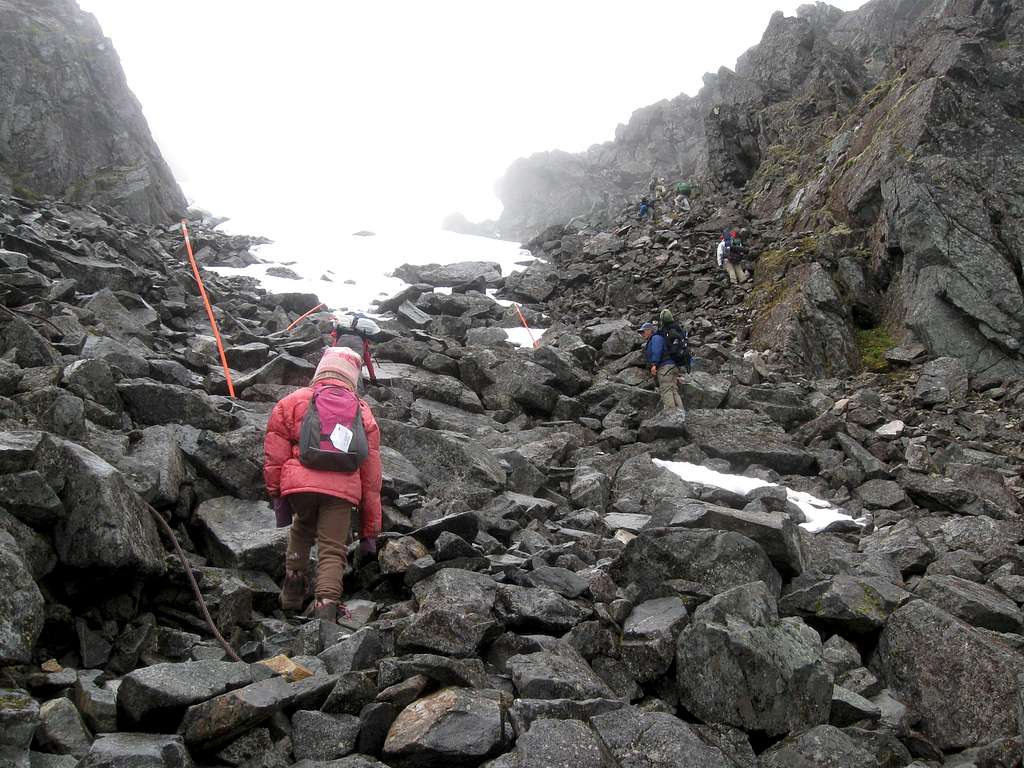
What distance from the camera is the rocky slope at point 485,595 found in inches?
171

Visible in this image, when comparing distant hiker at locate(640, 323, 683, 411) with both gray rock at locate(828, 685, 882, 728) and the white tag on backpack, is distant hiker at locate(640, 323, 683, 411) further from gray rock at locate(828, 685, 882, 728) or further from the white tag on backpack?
gray rock at locate(828, 685, 882, 728)

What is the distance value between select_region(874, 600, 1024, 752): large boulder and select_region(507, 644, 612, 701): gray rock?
287cm

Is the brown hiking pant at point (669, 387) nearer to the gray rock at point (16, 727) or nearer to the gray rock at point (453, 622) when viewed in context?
the gray rock at point (453, 622)

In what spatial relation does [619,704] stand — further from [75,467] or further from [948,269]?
[948,269]

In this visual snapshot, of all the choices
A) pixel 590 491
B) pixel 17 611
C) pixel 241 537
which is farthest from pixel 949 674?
pixel 17 611

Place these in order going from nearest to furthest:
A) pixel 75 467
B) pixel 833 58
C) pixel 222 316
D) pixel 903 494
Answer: pixel 75 467, pixel 903 494, pixel 222 316, pixel 833 58

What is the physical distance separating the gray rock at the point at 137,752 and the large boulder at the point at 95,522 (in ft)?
6.20

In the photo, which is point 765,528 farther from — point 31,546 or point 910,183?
point 910,183

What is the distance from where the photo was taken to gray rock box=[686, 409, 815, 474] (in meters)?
13.3

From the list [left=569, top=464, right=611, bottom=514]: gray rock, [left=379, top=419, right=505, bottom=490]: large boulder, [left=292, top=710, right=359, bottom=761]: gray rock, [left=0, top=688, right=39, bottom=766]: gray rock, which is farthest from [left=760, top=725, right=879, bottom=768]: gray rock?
[left=379, top=419, right=505, bottom=490]: large boulder

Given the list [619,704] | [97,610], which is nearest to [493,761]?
[619,704]

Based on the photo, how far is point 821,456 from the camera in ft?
44.2

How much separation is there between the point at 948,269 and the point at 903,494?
10.9m

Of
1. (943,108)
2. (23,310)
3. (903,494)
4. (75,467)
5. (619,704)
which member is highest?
(943,108)
